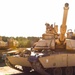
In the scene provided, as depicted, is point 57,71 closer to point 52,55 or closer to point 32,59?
point 52,55

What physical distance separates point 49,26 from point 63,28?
2.83 m

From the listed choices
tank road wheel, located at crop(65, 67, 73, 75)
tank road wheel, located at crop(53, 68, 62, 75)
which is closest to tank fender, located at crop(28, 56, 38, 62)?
tank road wheel, located at crop(53, 68, 62, 75)

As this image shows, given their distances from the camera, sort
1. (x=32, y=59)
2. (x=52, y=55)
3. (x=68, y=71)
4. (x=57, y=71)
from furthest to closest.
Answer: (x=68, y=71)
(x=57, y=71)
(x=52, y=55)
(x=32, y=59)

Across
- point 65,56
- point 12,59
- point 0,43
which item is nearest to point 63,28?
point 65,56

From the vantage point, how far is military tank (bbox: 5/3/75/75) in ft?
50.7

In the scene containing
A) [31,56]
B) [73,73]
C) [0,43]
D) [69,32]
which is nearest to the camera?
[31,56]

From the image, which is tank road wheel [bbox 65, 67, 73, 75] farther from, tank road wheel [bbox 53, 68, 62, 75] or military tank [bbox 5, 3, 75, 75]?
tank road wheel [bbox 53, 68, 62, 75]

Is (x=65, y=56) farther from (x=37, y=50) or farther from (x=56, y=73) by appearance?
(x=37, y=50)

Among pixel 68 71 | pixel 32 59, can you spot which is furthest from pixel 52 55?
pixel 68 71

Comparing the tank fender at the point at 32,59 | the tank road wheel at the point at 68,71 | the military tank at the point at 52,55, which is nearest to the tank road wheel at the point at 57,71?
the military tank at the point at 52,55

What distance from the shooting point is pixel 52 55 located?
15672mm

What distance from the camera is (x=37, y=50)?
17859 mm

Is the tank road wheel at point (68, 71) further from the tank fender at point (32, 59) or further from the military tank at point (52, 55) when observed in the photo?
the tank fender at point (32, 59)

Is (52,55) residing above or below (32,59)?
above
